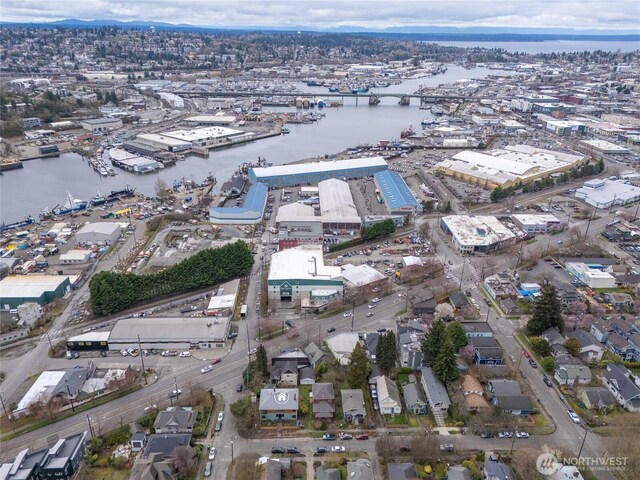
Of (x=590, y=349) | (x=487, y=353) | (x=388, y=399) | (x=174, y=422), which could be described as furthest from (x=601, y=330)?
(x=174, y=422)

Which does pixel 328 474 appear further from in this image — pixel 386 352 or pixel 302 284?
pixel 302 284

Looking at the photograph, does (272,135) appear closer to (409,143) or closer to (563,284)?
(409,143)

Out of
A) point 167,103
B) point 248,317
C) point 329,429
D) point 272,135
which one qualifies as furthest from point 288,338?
point 167,103

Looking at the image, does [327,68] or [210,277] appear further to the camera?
[327,68]

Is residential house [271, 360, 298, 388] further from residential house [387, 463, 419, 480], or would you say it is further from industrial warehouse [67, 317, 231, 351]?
residential house [387, 463, 419, 480]

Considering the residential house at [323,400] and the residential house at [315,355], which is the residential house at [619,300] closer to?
the residential house at [315,355]

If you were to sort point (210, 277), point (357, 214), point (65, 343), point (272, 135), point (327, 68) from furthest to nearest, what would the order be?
1. point (327, 68)
2. point (272, 135)
3. point (357, 214)
4. point (210, 277)
5. point (65, 343)
